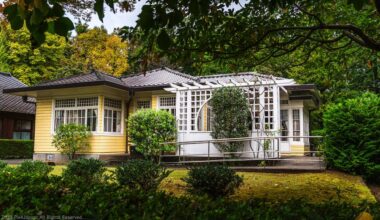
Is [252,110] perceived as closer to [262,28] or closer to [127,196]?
[262,28]

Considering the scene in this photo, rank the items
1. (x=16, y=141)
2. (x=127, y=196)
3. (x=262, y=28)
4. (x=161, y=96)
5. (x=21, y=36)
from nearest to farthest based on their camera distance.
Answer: (x=127, y=196)
(x=262, y=28)
(x=161, y=96)
(x=16, y=141)
(x=21, y=36)

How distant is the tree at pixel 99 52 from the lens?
99.8ft

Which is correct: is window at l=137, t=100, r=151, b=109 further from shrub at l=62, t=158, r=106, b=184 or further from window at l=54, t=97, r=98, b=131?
shrub at l=62, t=158, r=106, b=184

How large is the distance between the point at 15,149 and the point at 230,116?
14339 millimetres

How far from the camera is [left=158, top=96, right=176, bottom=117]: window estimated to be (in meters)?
16.6

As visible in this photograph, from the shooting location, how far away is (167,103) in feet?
54.7

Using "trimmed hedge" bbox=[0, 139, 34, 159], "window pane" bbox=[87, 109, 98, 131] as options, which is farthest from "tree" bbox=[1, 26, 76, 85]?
"window pane" bbox=[87, 109, 98, 131]

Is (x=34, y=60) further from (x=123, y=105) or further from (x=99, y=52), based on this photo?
(x=123, y=105)

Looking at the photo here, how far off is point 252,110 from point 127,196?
10055 millimetres

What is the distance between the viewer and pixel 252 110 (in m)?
13.4

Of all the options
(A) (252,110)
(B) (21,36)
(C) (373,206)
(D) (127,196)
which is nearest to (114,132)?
(A) (252,110)

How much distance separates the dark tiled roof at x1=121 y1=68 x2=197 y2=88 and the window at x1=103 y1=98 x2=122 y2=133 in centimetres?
119

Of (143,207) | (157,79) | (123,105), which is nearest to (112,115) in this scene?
(123,105)

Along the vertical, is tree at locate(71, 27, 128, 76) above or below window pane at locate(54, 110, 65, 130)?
above
